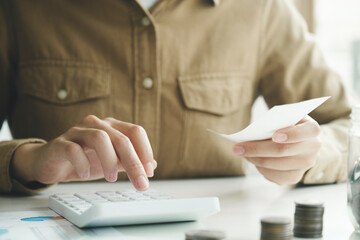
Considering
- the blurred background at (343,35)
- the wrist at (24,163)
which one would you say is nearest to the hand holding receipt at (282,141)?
the wrist at (24,163)

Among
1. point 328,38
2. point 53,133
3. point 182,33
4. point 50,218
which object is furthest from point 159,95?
point 328,38

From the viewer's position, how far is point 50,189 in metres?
1.02

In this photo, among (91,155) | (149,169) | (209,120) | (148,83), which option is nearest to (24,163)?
(91,155)

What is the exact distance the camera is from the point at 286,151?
0.90 meters

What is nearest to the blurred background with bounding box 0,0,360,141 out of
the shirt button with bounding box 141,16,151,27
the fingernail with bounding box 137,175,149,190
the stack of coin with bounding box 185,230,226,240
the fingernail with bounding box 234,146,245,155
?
the shirt button with bounding box 141,16,151,27

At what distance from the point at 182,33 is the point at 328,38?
131 cm

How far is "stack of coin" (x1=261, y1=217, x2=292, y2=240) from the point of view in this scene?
562 millimetres

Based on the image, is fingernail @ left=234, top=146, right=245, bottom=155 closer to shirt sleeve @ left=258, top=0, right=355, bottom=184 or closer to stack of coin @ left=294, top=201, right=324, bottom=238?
stack of coin @ left=294, top=201, right=324, bottom=238

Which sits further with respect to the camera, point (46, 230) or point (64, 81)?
point (64, 81)

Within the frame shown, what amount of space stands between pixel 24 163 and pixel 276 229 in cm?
56

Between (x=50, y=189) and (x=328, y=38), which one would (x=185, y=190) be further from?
(x=328, y=38)

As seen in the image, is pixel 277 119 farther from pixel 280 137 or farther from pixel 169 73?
pixel 169 73

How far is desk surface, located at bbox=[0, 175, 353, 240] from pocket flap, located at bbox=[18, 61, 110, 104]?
0.25 m

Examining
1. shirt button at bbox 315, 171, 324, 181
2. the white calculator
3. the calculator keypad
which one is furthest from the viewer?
shirt button at bbox 315, 171, 324, 181
